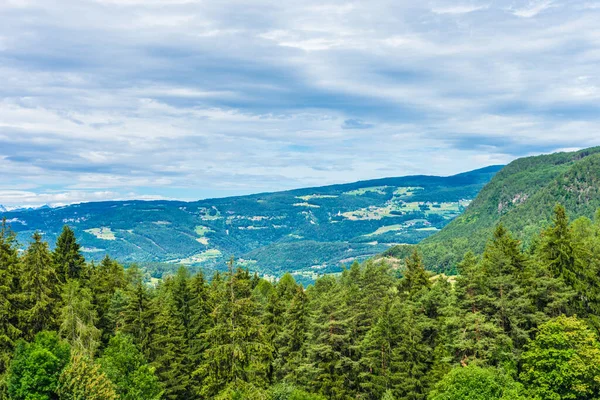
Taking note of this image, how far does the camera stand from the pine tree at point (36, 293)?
170 feet

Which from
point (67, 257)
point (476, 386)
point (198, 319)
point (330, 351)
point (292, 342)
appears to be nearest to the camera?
point (476, 386)

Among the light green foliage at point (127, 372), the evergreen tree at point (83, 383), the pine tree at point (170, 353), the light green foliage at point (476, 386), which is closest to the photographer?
the evergreen tree at point (83, 383)

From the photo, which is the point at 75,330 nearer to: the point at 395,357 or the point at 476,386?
the point at 395,357

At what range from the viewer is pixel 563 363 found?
50.8 meters

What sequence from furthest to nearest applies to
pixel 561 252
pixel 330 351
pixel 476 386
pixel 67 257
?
pixel 67 257, pixel 561 252, pixel 330 351, pixel 476 386

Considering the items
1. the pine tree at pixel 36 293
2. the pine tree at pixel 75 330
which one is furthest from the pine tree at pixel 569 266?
the pine tree at pixel 36 293

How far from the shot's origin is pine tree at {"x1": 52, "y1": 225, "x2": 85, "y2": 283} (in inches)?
2992

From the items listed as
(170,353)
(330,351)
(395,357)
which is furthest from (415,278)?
(170,353)

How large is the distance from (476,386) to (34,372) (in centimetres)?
4131

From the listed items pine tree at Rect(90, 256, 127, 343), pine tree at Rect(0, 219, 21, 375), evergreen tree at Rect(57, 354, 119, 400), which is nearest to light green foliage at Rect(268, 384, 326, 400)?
evergreen tree at Rect(57, 354, 119, 400)

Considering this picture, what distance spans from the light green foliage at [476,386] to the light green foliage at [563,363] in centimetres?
360

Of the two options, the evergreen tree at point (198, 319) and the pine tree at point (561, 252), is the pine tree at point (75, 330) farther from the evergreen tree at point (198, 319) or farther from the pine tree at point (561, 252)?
the pine tree at point (561, 252)

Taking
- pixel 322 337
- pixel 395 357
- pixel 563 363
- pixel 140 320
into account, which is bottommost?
pixel 395 357

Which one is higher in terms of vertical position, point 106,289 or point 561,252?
point 561,252
